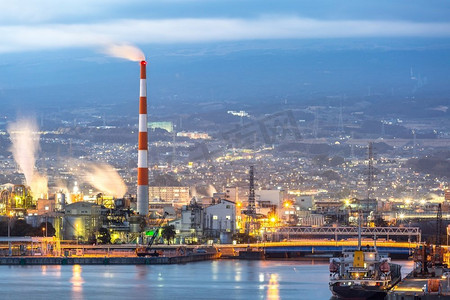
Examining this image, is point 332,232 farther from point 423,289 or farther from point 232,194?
point 423,289

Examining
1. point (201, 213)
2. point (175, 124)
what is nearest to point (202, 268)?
point (201, 213)

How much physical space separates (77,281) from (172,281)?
11.5 feet

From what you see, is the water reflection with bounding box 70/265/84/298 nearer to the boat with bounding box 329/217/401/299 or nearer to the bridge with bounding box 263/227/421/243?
the boat with bounding box 329/217/401/299

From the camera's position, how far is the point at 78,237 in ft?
272

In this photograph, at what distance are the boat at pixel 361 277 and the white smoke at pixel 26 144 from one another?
231ft

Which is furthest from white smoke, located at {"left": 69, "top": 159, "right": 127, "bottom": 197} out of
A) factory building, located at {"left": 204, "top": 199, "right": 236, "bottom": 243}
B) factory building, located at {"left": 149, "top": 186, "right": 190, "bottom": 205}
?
factory building, located at {"left": 204, "top": 199, "right": 236, "bottom": 243}

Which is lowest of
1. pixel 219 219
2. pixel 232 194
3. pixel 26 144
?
pixel 219 219

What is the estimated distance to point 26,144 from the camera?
171750mm

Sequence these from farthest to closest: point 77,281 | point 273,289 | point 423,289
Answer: point 77,281
point 273,289
point 423,289

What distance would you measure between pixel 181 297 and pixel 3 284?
8523 millimetres

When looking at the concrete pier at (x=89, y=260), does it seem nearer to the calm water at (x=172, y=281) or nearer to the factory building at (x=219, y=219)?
the calm water at (x=172, y=281)

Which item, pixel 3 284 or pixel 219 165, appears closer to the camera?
pixel 3 284

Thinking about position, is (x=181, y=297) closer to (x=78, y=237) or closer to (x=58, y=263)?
(x=58, y=263)

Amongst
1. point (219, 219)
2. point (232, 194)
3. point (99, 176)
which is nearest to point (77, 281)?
point (219, 219)
